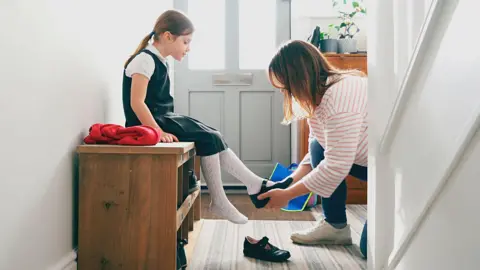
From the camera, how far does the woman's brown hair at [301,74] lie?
149 centimetres

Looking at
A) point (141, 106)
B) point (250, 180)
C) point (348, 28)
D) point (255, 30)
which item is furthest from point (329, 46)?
point (141, 106)

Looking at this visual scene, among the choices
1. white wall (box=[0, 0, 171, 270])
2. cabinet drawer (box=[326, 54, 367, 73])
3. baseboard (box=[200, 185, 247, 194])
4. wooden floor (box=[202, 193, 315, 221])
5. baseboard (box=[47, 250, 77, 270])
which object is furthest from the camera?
baseboard (box=[200, 185, 247, 194])

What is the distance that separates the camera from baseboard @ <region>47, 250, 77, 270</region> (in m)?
1.17

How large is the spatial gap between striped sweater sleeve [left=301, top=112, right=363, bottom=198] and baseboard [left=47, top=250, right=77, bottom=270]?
0.75 meters

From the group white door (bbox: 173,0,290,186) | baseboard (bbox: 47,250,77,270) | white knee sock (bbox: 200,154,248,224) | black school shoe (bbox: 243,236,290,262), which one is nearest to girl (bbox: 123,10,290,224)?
white knee sock (bbox: 200,154,248,224)

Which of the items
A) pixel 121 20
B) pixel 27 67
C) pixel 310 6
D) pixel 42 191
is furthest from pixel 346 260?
pixel 310 6

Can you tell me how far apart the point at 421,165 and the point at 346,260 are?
2.57ft

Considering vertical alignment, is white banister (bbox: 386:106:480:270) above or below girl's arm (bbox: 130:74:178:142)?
below

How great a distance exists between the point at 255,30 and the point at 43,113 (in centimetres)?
236

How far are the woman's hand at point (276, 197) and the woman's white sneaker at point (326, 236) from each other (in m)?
0.25

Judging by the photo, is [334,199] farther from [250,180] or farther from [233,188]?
[233,188]

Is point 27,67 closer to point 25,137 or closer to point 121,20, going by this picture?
point 25,137

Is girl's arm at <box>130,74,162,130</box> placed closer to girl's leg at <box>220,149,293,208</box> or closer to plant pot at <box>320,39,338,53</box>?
girl's leg at <box>220,149,293,208</box>

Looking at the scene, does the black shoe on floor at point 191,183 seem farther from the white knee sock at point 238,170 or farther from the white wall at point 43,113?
the white wall at point 43,113
